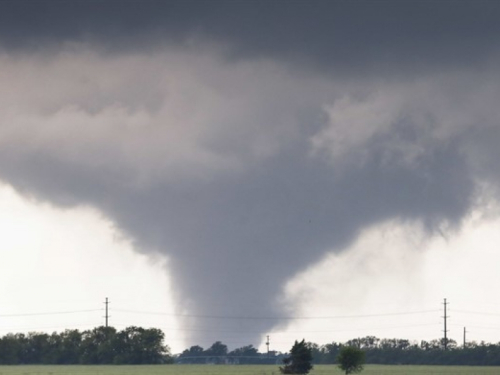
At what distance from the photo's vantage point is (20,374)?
184000 millimetres

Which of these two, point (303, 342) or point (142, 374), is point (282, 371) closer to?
point (303, 342)

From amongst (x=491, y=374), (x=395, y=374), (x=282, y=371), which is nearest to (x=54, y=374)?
(x=282, y=371)

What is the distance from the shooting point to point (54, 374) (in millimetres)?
187375

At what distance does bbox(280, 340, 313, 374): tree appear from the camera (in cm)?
18200

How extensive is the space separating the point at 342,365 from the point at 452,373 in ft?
69.5

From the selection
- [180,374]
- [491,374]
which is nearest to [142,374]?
[180,374]

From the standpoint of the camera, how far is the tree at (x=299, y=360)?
182 metres

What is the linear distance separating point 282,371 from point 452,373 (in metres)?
28.6

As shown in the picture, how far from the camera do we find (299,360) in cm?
18262

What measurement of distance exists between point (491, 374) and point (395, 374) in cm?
1403

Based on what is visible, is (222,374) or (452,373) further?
(452,373)

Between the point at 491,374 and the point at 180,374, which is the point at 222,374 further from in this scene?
the point at 491,374

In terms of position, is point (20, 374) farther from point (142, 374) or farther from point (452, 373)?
point (452, 373)

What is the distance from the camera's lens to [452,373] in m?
194
